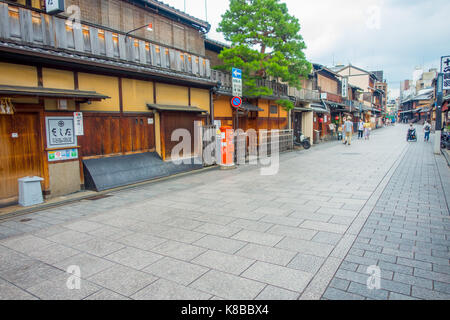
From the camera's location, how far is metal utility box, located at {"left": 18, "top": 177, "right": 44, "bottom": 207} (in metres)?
7.55

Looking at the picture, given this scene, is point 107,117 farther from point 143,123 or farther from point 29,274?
point 29,274

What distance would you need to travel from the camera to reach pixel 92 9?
32.4 ft

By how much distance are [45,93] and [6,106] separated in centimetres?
91

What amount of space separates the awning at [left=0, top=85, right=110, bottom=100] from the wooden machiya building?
28 millimetres

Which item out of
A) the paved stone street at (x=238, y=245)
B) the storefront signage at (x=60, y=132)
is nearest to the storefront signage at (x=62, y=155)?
the storefront signage at (x=60, y=132)

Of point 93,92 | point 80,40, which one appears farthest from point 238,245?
point 80,40

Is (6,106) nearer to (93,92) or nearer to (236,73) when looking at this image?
(93,92)

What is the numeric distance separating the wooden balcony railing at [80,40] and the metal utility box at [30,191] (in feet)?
11.6

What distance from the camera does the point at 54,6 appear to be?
25.4 feet
